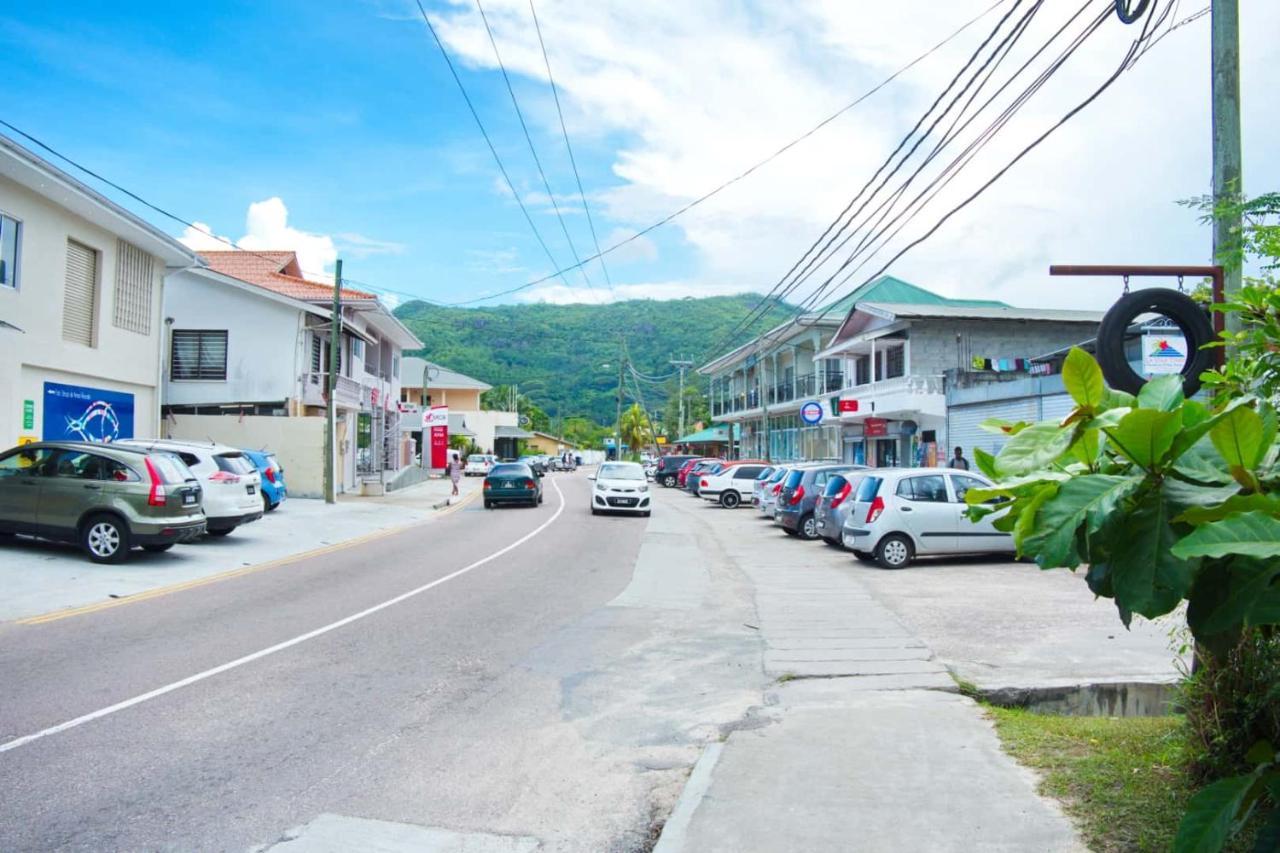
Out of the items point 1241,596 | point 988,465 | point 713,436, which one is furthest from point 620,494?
point 713,436

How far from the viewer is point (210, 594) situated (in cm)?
1184

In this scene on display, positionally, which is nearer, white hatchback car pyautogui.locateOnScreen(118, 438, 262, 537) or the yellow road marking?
the yellow road marking

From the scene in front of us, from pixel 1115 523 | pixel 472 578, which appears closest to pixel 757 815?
pixel 1115 523

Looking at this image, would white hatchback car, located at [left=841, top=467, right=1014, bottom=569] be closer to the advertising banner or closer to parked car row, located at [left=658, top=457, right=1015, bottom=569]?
parked car row, located at [left=658, top=457, right=1015, bottom=569]

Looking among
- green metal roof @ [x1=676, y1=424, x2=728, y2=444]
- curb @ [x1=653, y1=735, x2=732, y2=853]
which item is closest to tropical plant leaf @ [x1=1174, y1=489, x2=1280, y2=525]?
curb @ [x1=653, y1=735, x2=732, y2=853]

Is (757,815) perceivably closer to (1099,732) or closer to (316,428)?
(1099,732)

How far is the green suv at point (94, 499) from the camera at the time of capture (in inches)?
531

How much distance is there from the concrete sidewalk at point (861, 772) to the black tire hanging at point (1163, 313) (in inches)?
86.9

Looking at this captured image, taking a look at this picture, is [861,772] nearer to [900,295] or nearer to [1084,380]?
[1084,380]

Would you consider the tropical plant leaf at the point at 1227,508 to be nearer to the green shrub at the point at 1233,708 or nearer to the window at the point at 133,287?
the green shrub at the point at 1233,708

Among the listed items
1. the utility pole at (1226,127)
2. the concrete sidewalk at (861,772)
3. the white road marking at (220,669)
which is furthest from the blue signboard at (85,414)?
the utility pole at (1226,127)

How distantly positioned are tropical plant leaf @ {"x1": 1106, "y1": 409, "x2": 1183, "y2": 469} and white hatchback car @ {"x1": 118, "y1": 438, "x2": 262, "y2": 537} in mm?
16695

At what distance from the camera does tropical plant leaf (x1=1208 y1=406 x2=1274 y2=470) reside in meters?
2.39

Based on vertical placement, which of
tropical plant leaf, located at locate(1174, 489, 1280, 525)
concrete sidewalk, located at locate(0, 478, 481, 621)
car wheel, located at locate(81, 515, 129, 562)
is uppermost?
tropical plant leaf, located at locate(1174, 489, 1280, 525)
